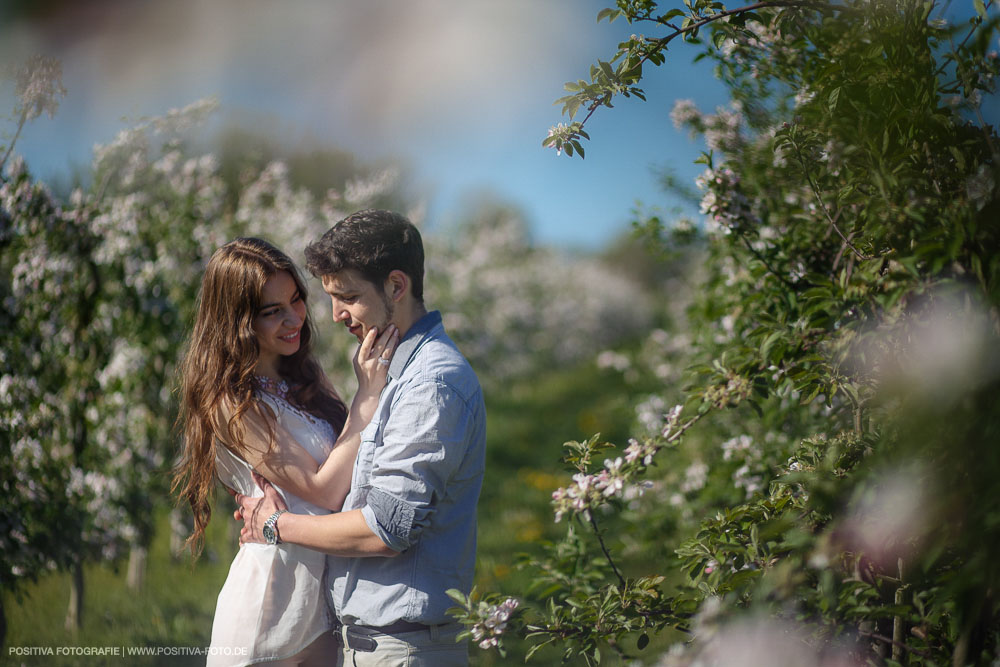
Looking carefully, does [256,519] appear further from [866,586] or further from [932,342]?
[932,342]

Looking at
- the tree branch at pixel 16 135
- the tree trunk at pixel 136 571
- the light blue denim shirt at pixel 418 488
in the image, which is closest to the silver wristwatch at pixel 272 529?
the light blue denim shirt at pixel 418 488

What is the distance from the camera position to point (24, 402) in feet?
11.2

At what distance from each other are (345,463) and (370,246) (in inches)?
27.3

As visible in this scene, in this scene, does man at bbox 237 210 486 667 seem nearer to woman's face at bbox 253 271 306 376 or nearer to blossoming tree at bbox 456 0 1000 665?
blossoming tree at bbox 456 0 1000 665

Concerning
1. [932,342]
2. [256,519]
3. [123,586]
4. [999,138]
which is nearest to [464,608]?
[256,519]

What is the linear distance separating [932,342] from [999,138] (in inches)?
27.3

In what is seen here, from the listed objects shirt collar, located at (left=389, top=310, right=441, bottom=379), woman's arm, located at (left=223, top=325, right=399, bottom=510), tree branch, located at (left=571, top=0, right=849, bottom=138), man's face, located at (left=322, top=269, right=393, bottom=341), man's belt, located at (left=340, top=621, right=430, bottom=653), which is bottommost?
man's belt, located at (left=340, top=621, right=430, bottom=653)

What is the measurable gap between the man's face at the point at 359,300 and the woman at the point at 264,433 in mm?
54

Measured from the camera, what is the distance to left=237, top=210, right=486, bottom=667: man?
1.90 m

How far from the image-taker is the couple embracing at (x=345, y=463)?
76.4 inches

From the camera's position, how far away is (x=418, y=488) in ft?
6.14

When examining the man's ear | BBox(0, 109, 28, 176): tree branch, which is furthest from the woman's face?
BBox(0, 109, 28, 176): tree branch

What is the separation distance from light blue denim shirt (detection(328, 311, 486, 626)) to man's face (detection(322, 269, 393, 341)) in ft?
0.39

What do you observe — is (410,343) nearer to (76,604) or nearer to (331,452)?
(331,452)
